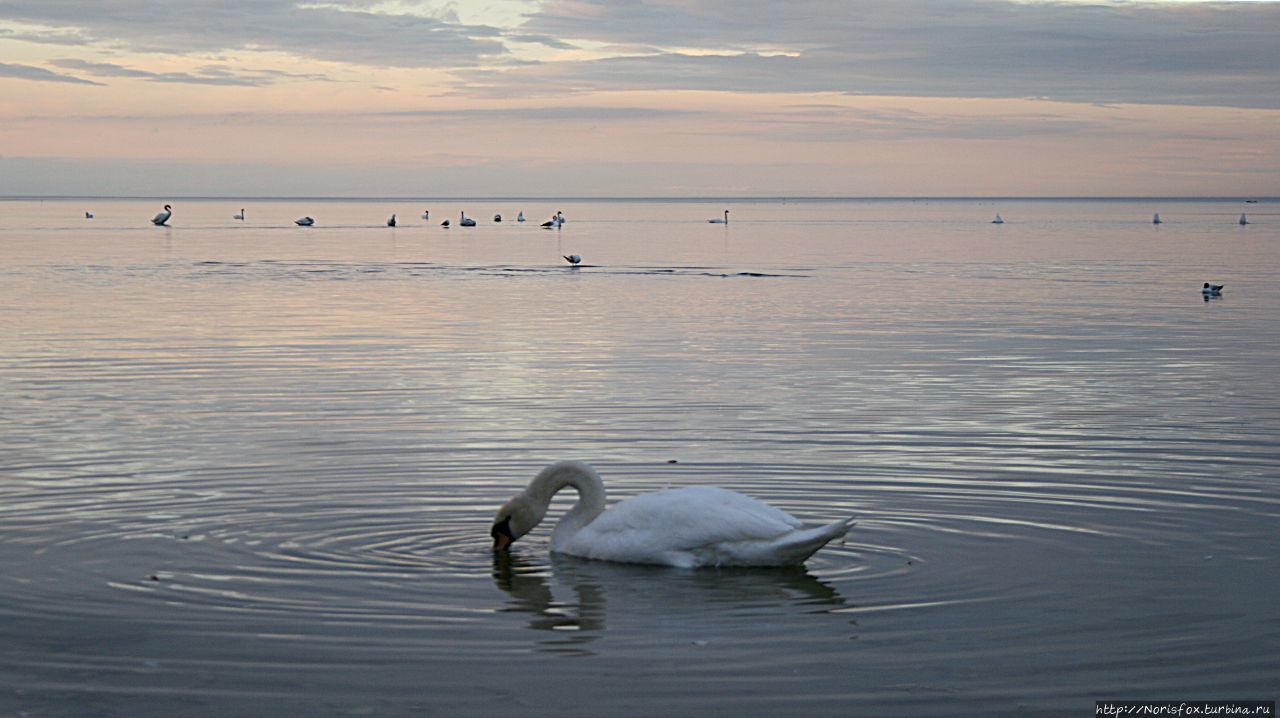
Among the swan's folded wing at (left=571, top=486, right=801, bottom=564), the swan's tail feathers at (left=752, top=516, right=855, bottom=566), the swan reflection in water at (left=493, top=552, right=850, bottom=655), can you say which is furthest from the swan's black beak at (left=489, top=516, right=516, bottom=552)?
the swan's tail feathers at (left=752, top=516, right=855, bottom=566)

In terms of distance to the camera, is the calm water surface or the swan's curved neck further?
the swan's curved neck

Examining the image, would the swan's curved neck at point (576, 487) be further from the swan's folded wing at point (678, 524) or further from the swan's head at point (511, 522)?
the swan's folded wing at point (678, 524)

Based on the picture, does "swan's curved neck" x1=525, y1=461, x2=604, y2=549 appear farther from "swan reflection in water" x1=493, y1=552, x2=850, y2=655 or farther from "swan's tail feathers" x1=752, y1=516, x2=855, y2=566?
"swan's tail feathers" x1=752, y1=516, x2=855, y2=566

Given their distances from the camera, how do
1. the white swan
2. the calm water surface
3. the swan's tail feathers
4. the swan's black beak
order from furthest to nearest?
the swan's black beak, the white swan, the swan's tail feathers, the calm water surface

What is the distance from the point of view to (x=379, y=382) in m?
21.8

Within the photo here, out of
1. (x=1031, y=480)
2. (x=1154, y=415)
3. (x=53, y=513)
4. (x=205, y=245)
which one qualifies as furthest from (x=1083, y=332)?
(x=205, y=245)

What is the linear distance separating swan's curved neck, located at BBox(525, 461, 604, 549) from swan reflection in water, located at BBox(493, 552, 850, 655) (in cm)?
26

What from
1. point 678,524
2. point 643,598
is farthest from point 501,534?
point 643,598

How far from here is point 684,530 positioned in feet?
37.4

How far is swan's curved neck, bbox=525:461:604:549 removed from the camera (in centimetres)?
1215

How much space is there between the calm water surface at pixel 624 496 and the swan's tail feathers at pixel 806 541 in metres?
0.17

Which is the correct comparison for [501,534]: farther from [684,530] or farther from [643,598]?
[643,598]

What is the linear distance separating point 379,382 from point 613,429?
17.6 feet

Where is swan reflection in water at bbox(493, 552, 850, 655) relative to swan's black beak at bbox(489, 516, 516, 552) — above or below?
below
